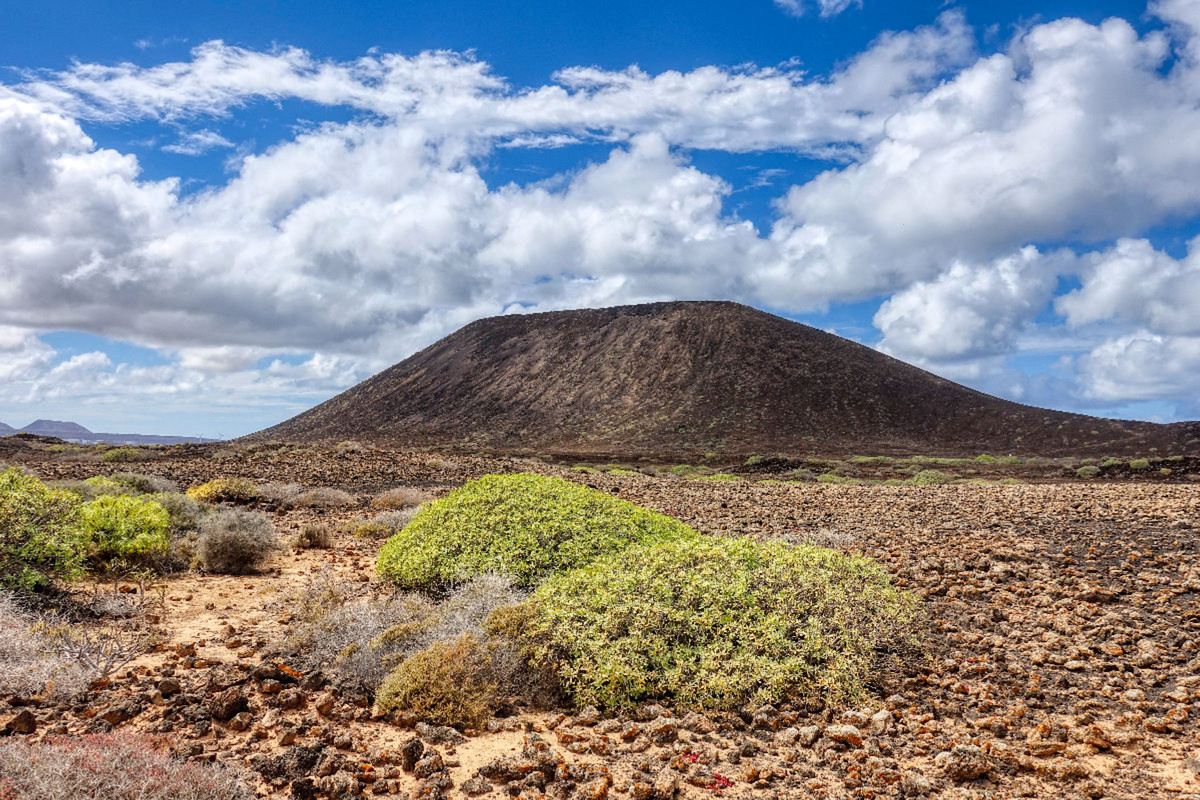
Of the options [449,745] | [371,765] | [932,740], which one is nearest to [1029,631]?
[932,740]

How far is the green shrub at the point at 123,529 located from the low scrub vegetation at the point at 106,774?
211 inches

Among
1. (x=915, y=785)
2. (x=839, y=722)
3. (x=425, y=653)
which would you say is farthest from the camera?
(x=425, y=653)

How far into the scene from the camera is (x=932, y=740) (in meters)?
3.99

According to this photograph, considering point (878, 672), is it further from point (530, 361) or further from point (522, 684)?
point (530, 361)

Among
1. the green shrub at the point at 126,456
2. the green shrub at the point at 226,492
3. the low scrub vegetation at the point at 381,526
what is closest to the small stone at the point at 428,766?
the low scrub vegetation at the point at 381,526

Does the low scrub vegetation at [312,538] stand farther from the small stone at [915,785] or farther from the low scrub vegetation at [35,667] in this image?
the small stone at [915,785]

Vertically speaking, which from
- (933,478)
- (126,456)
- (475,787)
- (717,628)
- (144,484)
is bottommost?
(475,787)

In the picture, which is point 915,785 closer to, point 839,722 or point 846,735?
point 846,735

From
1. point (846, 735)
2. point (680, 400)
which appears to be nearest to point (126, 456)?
point (846, 735)

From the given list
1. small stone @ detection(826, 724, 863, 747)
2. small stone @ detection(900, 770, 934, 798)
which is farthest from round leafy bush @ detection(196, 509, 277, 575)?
small stone @ detection(900, 770, 934, 798)

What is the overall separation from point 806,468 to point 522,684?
105 feet

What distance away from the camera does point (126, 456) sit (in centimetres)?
2400

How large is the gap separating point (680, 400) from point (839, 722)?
69.1 m

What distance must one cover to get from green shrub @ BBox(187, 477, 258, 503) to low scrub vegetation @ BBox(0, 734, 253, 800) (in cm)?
1141
